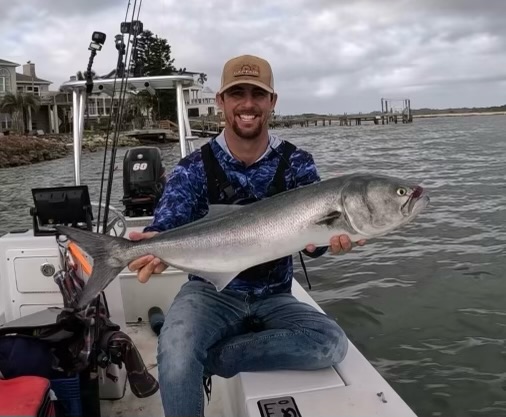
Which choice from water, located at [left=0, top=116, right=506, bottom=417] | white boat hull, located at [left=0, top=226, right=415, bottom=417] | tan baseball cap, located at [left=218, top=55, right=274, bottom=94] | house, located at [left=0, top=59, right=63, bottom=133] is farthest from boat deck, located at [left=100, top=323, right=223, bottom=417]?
house, located at [left=0, top=59, right=63, bottom=133]

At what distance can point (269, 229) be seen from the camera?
2.98 metres

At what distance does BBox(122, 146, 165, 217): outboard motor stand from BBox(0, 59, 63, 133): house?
63712 mm

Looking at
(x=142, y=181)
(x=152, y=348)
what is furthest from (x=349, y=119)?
(x=152, y=348)

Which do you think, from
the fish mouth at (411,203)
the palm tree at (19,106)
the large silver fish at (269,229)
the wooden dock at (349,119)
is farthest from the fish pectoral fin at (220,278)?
the wooden dock at (349,119)

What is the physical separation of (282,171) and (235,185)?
33cm

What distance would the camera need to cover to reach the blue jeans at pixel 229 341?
2893 mm

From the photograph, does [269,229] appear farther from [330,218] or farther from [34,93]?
[34,93]

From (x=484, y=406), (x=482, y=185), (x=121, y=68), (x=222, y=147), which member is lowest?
(x=484, y=406)

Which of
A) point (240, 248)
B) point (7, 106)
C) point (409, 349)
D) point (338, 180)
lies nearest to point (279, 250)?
point (240, 248)

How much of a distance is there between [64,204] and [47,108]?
74096 mm

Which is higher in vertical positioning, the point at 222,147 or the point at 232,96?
the point at 232,96

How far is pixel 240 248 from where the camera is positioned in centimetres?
304

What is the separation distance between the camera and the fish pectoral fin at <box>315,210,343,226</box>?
9.57ft

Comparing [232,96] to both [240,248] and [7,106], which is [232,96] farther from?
[7,106]
